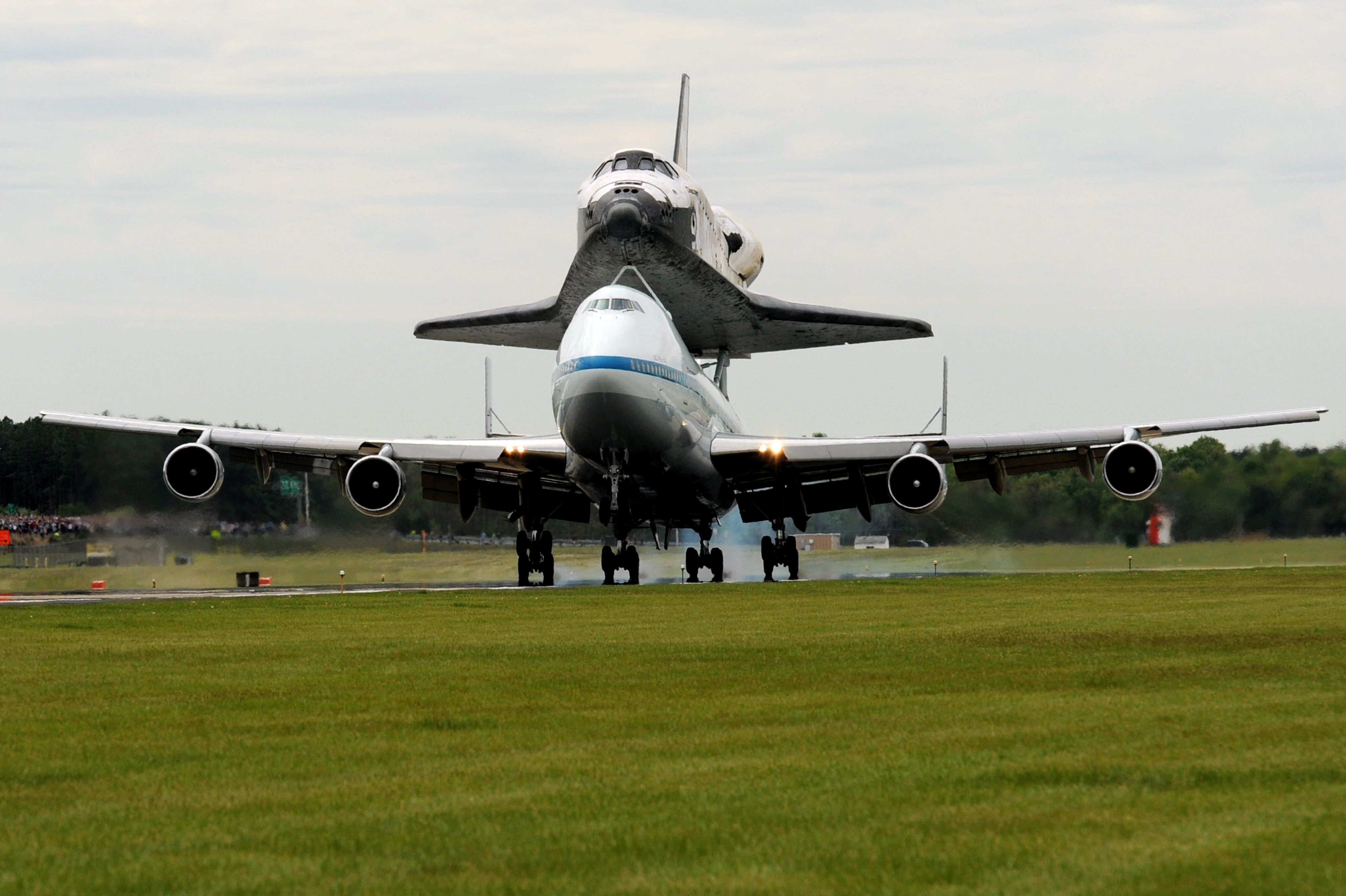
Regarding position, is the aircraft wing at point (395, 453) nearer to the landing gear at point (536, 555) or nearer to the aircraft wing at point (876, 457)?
the landing gear at point (536, 555)

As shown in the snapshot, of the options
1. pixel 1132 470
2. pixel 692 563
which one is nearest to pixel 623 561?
pixel 692 563

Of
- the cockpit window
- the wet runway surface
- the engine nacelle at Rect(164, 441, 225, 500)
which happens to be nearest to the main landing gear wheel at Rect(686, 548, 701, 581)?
the wet runway surface

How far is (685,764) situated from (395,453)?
32.5m

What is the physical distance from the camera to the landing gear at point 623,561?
44.0m

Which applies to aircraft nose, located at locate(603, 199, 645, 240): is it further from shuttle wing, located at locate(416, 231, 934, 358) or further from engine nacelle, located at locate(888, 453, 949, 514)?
engine nacelle, located at locate(888, 453, 949, 514)

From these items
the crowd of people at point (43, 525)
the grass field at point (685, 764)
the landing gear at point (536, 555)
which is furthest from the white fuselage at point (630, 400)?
the grass field at point (685, 764)

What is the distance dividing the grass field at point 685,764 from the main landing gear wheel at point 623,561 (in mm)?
25703

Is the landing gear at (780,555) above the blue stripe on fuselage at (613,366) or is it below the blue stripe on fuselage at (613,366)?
below

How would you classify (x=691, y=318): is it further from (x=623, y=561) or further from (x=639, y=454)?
(x=639, y=454)

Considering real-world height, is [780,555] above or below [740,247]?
below

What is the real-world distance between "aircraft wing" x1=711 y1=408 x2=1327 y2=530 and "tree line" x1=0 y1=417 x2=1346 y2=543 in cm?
312

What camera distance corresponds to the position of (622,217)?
50469mm

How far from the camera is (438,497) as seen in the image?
44.6 m

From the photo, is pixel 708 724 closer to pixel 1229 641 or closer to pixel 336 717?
pixel 336 717
